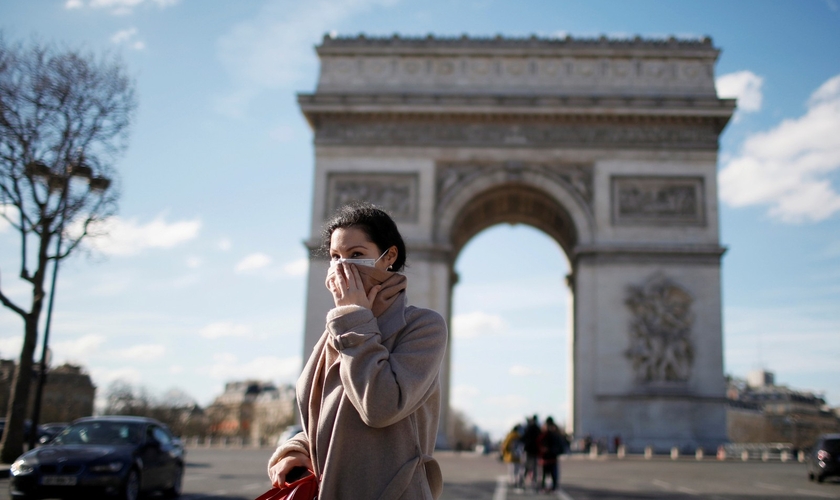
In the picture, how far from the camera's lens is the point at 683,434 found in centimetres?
2714

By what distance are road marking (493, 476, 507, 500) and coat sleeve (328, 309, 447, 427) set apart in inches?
405

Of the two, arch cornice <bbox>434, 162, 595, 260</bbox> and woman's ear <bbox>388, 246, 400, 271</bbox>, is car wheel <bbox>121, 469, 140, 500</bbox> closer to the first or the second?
woman's ear <bbox>388, 246, 400, 271</bbox>

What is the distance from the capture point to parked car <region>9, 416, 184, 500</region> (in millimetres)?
9391

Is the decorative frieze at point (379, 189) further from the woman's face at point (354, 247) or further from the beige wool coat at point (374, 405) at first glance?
the beige wool coat at point (374, 405)

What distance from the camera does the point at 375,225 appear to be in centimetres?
254

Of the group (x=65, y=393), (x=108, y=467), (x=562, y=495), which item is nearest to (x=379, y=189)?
(x=562, y=495)

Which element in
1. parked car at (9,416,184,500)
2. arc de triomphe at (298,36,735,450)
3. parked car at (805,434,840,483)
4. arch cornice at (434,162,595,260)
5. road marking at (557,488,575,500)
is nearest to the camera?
parked car at (9,416,184,500)

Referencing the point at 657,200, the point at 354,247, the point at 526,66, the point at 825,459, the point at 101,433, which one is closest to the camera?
the point at 354,247

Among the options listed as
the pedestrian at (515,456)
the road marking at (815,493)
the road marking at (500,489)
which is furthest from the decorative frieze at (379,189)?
the road marking at (815,493)

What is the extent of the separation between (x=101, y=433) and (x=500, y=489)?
262 inches

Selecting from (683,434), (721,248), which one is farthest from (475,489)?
(721,248)

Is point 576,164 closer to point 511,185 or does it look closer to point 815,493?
point 511,185

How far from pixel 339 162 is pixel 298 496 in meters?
28.3

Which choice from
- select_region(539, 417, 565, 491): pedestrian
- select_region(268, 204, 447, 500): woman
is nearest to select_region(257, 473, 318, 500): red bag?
select_region(268, 204, 447, 500): woman
